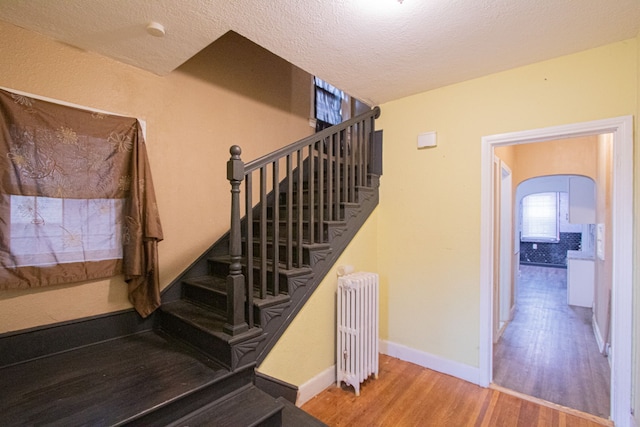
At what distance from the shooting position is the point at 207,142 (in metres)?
2.42

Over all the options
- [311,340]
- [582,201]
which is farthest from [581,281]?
[311,340]

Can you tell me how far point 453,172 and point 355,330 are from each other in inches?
60.4

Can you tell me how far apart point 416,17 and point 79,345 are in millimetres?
2849

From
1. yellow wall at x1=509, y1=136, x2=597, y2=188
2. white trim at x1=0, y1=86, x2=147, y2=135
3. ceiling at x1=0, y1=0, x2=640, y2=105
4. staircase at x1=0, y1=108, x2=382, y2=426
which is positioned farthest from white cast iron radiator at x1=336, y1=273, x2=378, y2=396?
yellow wall at x1=509, y1=136, x2=597, y2=188

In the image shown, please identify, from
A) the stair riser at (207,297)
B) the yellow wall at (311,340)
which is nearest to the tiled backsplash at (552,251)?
the yellow wall at (311,340)

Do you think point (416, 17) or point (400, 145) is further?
point (400, 145)

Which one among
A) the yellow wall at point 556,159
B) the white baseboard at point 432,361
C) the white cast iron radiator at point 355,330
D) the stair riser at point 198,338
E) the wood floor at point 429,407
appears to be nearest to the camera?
the stair riser at point 198,338

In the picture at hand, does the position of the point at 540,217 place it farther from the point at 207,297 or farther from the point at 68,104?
the point at 68,104

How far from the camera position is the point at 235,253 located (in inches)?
61.1

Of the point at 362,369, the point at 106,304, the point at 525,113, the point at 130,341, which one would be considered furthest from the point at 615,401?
the point at 106,304

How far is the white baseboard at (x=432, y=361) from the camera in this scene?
A: 7.43 ft

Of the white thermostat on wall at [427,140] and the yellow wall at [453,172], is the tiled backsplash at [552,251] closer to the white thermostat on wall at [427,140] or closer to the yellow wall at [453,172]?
the yellow wall at [453,172]

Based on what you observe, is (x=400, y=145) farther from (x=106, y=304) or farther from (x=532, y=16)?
(x=106, y=304)

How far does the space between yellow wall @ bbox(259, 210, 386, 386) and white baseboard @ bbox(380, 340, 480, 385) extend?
726 millimetres
